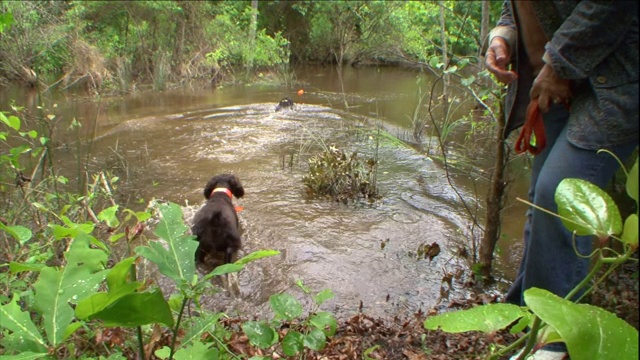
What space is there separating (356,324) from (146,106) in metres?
10.7

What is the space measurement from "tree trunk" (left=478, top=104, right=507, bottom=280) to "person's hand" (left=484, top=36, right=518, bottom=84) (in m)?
0.61

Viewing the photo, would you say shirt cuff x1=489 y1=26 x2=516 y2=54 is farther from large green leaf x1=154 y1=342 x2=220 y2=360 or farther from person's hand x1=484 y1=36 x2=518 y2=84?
Result: large green leaf x1=154 y1=342 x2=220 y2=360

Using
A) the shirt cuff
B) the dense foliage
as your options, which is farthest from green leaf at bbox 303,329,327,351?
the dense foliage

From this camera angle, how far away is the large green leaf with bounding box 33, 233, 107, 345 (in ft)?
3.62

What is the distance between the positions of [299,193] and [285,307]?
4.02 meters

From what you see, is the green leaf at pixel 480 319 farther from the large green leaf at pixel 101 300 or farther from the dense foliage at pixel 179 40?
the dense foliage at pixel 179 40

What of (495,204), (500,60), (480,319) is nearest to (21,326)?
(480,319)

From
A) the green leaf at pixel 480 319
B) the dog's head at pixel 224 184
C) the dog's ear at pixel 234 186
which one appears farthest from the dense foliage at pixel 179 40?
the green leaf at pixel 480 319

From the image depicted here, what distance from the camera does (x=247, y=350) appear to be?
2.14m

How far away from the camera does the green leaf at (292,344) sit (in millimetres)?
1569

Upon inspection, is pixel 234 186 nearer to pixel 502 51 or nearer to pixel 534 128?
pixel 502 51

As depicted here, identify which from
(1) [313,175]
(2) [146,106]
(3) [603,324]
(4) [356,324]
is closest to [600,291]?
(4) [356,324]

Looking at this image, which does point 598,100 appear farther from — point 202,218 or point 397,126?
point 397,126

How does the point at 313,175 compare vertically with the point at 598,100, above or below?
below
